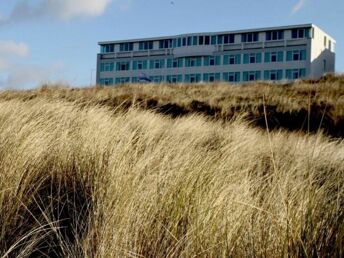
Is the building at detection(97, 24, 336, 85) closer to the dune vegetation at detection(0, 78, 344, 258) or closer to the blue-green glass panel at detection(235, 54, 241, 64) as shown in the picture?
the blue-green glass panel at detection(235, 54, 241, 64)

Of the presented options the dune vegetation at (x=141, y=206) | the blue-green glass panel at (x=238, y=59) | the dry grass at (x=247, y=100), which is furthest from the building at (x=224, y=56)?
the dune vegetation at (x=141, y=206)

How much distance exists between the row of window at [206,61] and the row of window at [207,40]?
2.09 meters

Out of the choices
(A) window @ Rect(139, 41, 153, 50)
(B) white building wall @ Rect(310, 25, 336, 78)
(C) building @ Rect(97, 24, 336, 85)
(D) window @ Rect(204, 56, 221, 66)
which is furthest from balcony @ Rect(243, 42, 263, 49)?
(A) window @ Rect(139, 41, 153, 50)

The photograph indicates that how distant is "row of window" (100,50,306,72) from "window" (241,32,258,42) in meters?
2.12

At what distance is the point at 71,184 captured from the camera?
3.22 metres

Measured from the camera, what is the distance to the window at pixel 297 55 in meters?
55.7

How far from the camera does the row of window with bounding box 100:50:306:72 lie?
56750mm

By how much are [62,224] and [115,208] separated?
0.49 meters

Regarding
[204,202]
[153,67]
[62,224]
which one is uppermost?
[153,67]

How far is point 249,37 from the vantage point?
60.1m

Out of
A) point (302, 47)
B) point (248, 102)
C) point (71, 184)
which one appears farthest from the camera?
point (302, 47)

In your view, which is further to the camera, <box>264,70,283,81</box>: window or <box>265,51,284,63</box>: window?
<box>265,51,284,63</box>: window

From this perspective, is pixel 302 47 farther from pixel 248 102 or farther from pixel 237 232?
pixel 237 232

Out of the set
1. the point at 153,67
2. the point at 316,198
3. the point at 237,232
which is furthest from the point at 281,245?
the point at 153,67
